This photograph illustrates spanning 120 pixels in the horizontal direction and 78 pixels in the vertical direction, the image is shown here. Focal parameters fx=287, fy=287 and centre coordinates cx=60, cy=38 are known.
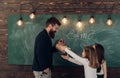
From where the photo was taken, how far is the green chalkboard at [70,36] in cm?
598

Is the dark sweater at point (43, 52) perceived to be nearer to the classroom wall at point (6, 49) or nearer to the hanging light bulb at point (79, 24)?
the hanging light bulb at point (79, 24)

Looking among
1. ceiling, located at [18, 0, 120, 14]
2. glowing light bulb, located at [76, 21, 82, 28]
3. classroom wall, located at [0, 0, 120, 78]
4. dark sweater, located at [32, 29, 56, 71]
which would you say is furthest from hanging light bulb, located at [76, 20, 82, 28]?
classroom wall, located at [0, 0, 120, 78]

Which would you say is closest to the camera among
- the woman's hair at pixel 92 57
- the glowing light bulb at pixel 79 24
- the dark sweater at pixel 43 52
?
the woman's hair at pixel 92 57

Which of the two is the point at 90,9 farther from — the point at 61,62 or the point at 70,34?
the point at 61,62

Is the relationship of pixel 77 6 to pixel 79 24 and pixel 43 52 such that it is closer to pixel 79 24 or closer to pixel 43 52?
pixel 79 24

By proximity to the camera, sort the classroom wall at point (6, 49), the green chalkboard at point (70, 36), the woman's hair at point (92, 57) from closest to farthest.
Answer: the woman's hair at point (92, 57)
the green chalkboard at point (70, 36)
the classroom wall at point (6, 49)

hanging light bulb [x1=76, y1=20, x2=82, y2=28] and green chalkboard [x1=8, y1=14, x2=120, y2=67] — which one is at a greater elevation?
hanging light bulb [x1=76, y1=20, x2=82, y2=28]

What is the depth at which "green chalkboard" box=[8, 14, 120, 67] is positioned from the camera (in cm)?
598

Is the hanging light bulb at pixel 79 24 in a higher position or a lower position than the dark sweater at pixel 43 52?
higher

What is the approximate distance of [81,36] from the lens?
607cm

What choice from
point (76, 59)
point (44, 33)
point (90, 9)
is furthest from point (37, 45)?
point (90, 9)

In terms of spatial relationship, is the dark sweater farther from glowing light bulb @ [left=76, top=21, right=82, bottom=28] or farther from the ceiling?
the ceiling

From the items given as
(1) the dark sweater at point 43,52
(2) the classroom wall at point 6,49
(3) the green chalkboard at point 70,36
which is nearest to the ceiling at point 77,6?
(3) the green chalkboard at point 70,36

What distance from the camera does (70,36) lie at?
240 inches
